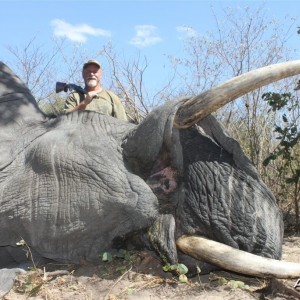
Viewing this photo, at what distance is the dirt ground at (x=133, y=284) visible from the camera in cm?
382

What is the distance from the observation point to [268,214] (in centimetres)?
388

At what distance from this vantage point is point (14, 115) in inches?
186

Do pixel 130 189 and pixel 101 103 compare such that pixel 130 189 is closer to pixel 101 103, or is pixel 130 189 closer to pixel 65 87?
pixel 65 87

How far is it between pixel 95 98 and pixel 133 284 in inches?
109

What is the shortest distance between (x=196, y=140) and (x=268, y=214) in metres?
0.77

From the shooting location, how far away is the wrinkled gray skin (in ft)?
12.8

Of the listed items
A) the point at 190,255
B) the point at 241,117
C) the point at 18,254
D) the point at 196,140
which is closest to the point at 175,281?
the point at 190,255

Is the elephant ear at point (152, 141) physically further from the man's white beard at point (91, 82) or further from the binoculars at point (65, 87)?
the man's white beard at point (91, 82)

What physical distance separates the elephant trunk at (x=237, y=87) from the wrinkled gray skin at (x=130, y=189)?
0.19 metres

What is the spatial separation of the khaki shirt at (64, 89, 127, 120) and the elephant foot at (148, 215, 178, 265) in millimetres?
2453

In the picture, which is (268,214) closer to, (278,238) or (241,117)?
(278,238)

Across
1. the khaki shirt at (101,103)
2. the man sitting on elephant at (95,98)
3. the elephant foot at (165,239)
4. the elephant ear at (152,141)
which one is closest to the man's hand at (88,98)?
the man sitting on elephant at (95,98)

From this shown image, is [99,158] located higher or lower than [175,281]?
higher

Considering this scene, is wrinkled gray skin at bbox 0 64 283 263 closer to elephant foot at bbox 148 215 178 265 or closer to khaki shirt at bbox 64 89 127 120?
elephant foot at bbox 148 215 178 265
